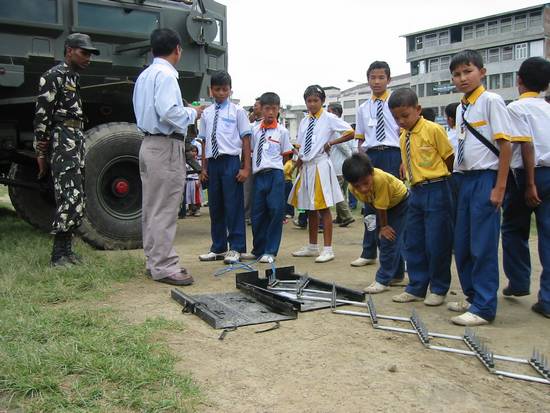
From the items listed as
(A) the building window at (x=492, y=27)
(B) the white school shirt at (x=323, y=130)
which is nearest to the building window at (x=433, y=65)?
(A) the building window at (x=492, y=27)

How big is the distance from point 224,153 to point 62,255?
1671 mm

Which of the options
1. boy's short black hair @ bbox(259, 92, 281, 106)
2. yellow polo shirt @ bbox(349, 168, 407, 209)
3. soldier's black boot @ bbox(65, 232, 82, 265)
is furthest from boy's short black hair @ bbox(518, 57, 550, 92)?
soldier's black boot @ bbox(65, 232, 82, 265)

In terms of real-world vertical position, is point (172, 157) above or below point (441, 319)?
above

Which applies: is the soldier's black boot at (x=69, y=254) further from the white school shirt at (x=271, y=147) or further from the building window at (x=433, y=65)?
the building window at (x=433, y=65)

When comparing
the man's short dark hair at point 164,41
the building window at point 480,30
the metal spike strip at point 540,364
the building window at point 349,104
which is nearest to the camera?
the metal spike strip at point 540,364

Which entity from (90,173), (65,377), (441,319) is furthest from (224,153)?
(65,377)

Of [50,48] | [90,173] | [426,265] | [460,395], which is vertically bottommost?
[460,395]

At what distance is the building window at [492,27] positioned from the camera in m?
60.1

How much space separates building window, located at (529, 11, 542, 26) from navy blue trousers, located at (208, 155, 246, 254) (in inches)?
2368

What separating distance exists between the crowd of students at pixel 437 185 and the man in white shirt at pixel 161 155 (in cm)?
85

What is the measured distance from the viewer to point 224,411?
2211 mm

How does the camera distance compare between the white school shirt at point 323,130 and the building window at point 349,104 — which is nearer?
the white school shirt at point 323,130

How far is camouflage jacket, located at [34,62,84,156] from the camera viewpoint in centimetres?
457

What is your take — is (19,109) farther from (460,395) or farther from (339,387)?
(460,395)
